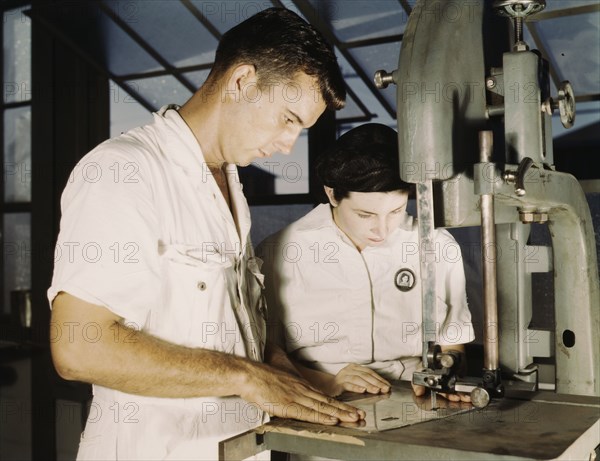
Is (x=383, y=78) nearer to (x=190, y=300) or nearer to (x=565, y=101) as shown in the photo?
(x=565, y=101)

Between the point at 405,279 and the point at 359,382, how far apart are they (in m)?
0.58

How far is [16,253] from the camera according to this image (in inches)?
145

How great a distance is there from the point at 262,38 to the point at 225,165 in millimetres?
359

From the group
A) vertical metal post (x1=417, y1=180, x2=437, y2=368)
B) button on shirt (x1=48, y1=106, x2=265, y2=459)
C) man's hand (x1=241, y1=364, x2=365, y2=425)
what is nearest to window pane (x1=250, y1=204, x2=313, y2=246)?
button on shirt (x1=48, y1=106, x2=265, y2=459)

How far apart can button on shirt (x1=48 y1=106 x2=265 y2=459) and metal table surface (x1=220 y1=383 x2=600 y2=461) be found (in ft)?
0.91

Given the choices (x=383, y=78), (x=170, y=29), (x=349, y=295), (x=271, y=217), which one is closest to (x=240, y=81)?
(x=383, y=78)

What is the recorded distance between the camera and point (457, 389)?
1401 mm

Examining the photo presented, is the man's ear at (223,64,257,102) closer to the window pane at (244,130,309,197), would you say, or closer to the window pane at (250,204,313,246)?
the window pane at (244,130,309,197)

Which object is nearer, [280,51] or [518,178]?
[518,178]

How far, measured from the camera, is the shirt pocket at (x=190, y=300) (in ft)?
4.54

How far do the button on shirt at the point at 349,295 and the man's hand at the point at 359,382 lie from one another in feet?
1.00

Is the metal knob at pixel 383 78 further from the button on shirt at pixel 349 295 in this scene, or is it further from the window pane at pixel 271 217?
the window pane at pixel 271 217

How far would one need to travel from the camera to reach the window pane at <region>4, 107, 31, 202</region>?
3.65m

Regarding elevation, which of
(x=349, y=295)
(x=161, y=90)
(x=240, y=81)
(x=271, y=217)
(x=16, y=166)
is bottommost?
(x=349, y=295)
